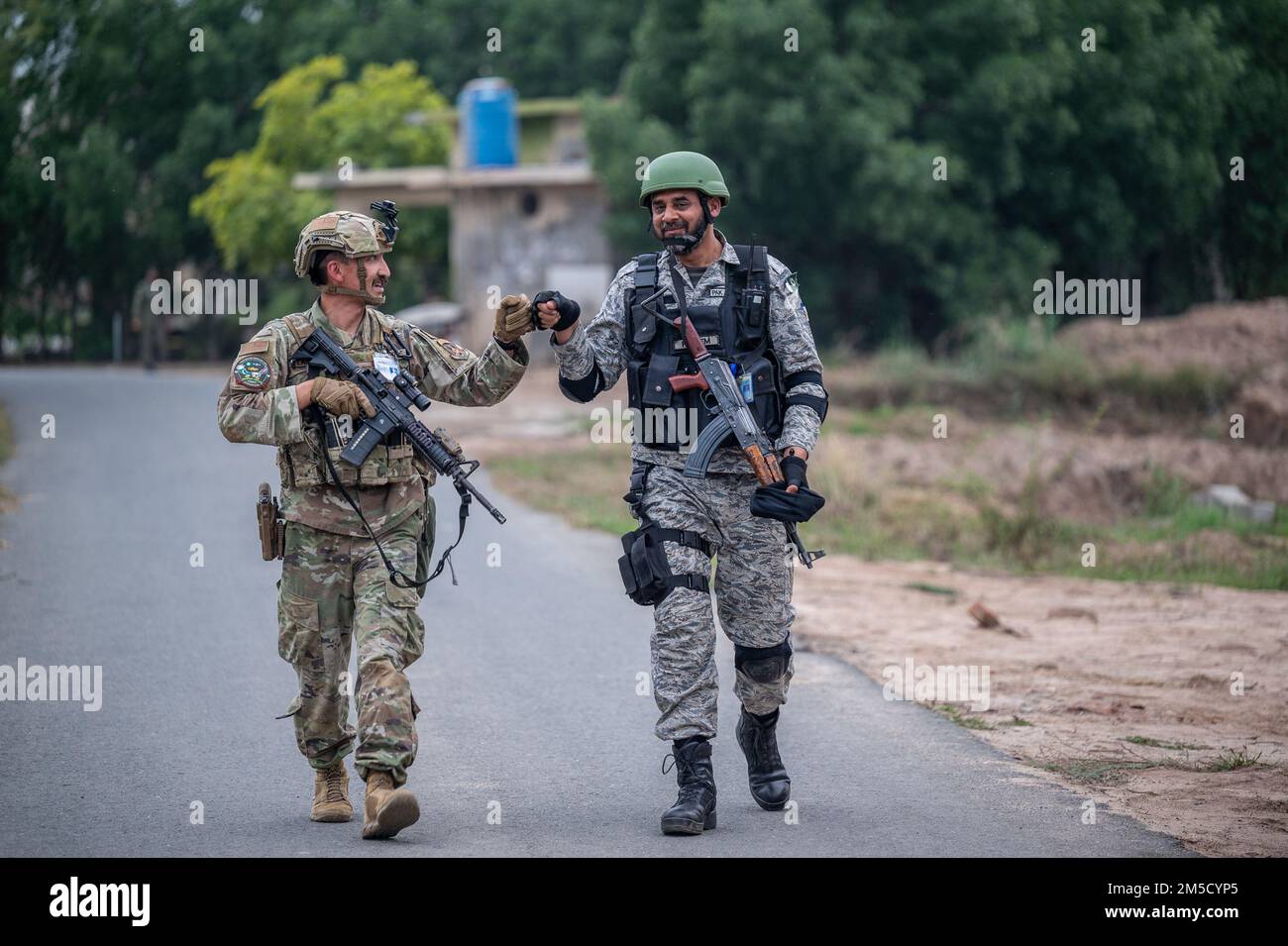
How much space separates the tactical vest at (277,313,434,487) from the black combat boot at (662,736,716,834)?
127cm

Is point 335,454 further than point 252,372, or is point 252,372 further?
point 335,454

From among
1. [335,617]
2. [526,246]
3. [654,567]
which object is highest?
[526,246]

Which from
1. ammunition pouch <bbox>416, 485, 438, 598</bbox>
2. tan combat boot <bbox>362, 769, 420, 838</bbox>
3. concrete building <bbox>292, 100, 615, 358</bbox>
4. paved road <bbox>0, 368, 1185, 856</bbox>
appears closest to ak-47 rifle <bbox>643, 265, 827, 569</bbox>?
ammunition pouch <bbox>416, 485, 438, 598</bbox>

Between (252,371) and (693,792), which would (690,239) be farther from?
→ (693,792)

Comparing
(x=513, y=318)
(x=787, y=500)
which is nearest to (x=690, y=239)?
(x=513, y=318)

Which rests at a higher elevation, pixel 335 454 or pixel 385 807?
pixel 335 454

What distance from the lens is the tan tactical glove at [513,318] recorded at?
5.36m

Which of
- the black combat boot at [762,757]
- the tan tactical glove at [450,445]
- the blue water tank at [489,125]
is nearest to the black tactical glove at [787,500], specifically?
the black combat boot at [762,757]

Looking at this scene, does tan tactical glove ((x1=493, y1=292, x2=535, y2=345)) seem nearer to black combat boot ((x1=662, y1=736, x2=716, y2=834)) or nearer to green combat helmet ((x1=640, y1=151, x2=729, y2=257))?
green combat helmet ((x1=640, y1=151, x2=729, y2=257))

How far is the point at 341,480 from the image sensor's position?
5441mm

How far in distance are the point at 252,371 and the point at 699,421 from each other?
4.80 ft

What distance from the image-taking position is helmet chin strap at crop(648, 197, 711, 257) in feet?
18.6
